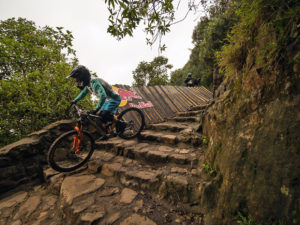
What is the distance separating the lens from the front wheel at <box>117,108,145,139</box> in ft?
12.0

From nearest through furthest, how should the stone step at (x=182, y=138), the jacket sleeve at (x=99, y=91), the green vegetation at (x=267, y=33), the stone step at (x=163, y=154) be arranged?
1. the green vegetation at (x=267, y=33)
2. the stone step at (x=163, y=154)
3. the stone step at (x=182, y=138)
4. the jacket sleeve at (x=99, y=91)

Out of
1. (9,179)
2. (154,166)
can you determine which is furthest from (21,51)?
(154,166)

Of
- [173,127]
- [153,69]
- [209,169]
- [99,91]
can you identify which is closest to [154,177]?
[209,169]

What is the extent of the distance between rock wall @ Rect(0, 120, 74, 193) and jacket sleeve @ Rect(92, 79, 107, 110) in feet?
5.48

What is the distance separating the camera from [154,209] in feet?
5.56

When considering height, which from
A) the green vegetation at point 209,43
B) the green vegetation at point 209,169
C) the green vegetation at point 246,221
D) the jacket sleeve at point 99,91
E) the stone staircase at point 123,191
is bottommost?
the stone staircase at point 123,191

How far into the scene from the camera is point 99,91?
3062mm

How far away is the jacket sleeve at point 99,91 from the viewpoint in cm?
301

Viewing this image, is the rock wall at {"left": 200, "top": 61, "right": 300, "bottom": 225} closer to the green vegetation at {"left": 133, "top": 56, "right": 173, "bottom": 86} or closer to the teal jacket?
the teal jacket

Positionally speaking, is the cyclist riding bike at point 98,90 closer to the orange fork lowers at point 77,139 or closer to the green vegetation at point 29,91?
the orange fork lowers at point 77,139

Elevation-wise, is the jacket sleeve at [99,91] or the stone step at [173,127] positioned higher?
the jacket sleeve at [99,91]

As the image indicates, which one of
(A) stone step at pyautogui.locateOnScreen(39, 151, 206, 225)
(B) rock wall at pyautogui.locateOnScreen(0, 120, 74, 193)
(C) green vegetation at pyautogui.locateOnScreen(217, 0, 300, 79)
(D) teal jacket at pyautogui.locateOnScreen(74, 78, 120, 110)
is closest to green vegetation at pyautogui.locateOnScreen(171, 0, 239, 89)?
(C) green vegetation at pyautogui.locateOnScreen(217, 0, 300, 79)

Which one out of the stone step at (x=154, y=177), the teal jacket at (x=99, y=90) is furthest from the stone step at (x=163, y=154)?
the teal jacket at (x=99, y=90)

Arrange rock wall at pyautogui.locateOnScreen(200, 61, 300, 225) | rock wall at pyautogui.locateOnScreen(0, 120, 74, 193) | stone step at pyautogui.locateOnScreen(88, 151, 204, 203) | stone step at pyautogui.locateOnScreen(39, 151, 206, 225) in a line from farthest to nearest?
rock wall at pyautogui.locateOnScreen(0, 120, 74, 193), stone step at pyautogui.locateOnScreen(88, 151, 204, 203), stone step at pyautogui.locateOnScreen(39, 151, 206, 225), rock wall at pyautogui.locateOnScreen(200, 61, 300, 225)
